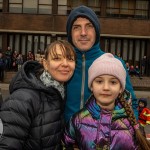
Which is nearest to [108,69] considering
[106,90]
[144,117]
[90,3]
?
[106,90]

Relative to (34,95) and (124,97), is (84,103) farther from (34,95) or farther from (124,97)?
(34,95)

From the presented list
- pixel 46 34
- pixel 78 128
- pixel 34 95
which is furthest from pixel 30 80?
pixel 46 34

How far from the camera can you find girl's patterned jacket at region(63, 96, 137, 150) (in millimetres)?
2816

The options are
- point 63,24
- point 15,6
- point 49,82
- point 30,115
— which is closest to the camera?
point 30,115

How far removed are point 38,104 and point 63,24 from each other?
29.0m

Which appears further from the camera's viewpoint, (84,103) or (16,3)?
(16,3)

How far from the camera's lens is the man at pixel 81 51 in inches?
127

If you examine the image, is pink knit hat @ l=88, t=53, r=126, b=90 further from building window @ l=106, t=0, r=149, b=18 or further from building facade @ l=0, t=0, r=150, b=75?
building window @ l=106, t=0, r=149, b=18

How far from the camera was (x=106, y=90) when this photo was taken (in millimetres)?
2826

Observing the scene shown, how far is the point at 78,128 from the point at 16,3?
30.3m

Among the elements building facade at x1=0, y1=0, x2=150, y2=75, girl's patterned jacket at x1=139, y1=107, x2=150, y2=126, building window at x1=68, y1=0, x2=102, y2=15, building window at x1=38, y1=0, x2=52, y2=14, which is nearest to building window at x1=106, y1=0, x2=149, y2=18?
building facade at x1=0, y1=0, x2=150, y2=75

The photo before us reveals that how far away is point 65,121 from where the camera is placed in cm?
304

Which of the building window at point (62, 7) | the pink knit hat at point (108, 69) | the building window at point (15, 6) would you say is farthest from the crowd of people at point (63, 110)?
the building window at point (15, 6)

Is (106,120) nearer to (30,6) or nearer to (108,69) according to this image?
(108,69)
